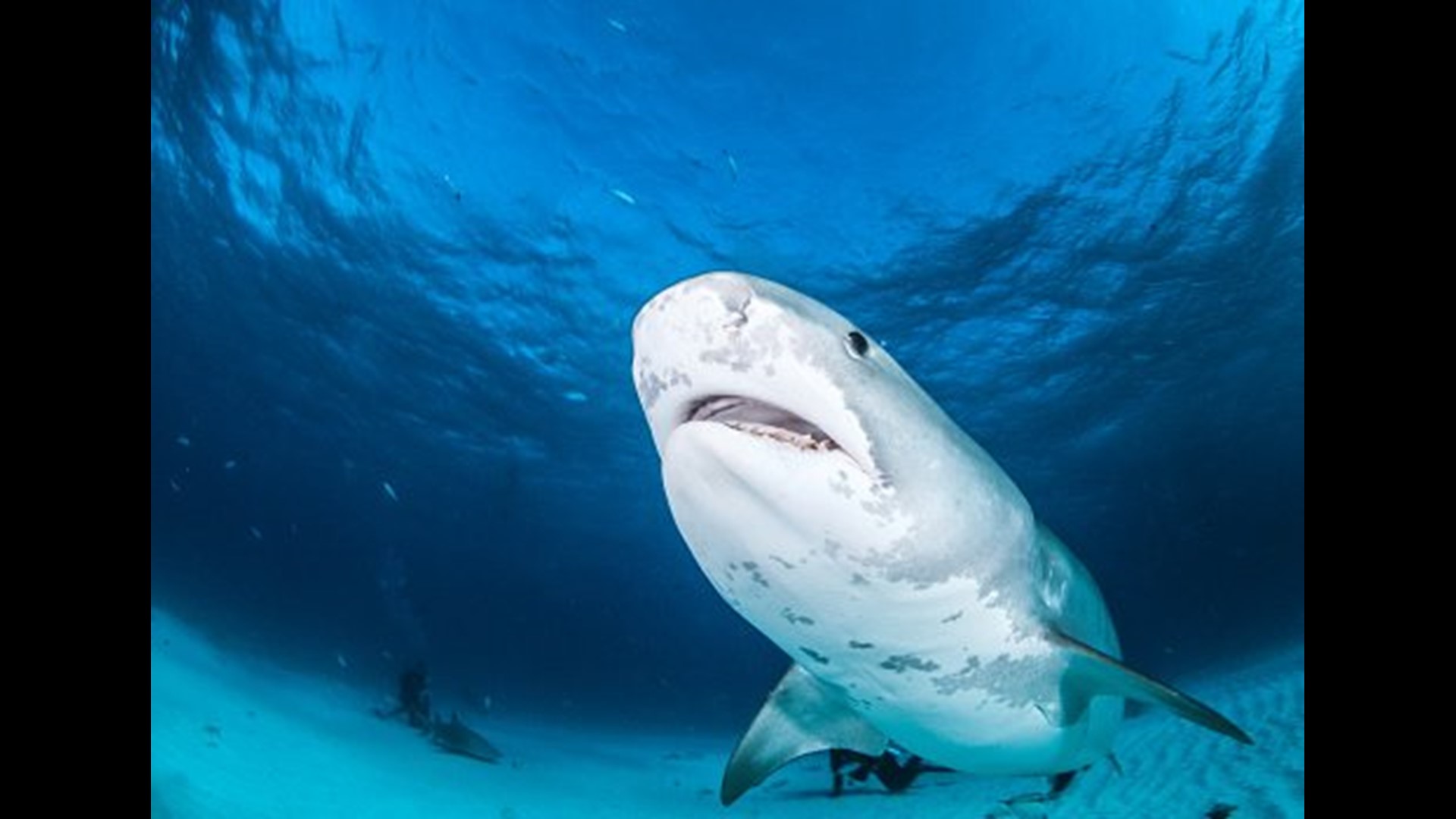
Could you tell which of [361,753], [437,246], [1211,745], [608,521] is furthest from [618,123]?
[608,521]

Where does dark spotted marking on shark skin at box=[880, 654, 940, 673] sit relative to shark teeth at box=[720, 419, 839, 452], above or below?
below

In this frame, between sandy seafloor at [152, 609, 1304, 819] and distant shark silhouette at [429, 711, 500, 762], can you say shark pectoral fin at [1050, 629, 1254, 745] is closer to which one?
sandy seafloor at [152, 609, 1304, 819]

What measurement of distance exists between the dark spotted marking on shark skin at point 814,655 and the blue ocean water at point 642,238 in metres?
10.0

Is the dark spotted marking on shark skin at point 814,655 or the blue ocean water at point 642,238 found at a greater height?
the blue ocean water at point 642,238

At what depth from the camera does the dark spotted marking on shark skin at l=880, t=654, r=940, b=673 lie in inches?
132

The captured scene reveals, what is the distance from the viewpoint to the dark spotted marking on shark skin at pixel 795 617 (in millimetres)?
3074

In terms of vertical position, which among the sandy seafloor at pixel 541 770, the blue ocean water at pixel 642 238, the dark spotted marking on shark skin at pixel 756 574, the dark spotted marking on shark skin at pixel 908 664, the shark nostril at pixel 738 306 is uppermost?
the blue ocean water at pixel 642 238

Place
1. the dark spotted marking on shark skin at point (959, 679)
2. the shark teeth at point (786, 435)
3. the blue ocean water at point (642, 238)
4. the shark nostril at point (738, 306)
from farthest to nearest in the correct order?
the blue ocean water at point (642, 238)
the dark spotted marking on shark skin at point (959, 679)
the shark teeth at point (786, 435)
the shark nostril at point (738, 306)

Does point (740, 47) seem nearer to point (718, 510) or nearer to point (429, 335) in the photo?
point (718, 510)

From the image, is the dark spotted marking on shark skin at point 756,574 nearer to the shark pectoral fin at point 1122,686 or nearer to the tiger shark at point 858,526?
the tiger shark at point 858,526

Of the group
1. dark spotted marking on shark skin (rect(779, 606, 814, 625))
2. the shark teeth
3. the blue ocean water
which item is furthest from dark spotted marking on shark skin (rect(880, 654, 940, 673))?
the blue ocean water

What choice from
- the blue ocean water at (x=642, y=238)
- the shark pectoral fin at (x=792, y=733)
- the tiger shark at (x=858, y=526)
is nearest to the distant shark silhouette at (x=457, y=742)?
the blue ocean water at (x=642, y=238)

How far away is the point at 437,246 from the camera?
1698 cm

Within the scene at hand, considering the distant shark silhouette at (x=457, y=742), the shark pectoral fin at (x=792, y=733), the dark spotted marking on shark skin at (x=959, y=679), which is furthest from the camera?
the distant shark silhouette at (x=457, y=742)
